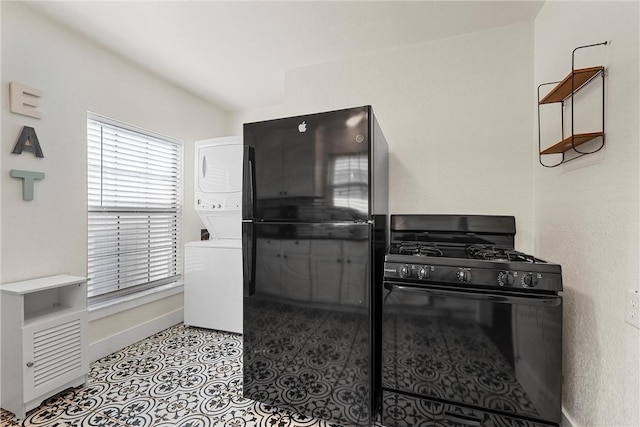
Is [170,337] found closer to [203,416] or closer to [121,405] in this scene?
[121,405]

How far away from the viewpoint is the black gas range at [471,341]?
1.33 metres

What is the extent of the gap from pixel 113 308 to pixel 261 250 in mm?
1737

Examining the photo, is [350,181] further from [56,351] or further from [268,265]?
[56,351]

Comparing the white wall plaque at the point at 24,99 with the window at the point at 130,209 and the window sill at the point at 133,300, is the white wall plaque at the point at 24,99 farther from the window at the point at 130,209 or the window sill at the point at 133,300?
the window sill at the point at 133,300

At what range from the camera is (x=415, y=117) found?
2383 millimetres

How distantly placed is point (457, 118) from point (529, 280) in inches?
55.9

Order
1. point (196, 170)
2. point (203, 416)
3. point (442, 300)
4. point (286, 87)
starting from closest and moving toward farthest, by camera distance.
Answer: point (442, 300)
point (203, 416)
point (286, 87)
point (196, 170)

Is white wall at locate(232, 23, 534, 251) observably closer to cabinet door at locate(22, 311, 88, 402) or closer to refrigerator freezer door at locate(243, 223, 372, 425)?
refrigerator freezer door at locate(243, 223, 372, 425)

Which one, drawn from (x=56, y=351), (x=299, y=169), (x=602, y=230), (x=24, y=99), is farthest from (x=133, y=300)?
(x=602, y=230)

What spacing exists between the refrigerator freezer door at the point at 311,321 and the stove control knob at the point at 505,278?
2.07ft

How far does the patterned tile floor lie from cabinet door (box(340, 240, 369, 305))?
31.4 inches

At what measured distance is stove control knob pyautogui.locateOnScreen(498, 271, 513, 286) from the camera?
4.49 ft

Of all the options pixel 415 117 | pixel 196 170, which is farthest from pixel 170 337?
pixel 415 117

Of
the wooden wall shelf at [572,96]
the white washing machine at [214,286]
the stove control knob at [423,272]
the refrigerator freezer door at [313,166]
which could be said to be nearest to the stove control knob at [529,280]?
the stove control knob at [423,272]
